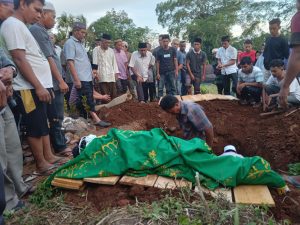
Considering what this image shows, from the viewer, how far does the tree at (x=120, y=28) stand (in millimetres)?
28484

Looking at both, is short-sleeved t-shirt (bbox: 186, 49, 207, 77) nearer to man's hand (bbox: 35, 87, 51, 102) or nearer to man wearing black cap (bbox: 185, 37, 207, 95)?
man wearing black cap (bbox: 185, 37, 207, 95)

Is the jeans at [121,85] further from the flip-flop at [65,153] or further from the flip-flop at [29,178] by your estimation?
the flip-flop at [29,178]

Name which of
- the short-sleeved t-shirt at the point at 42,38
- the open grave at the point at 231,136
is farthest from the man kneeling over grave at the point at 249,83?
the short-sleeved t-shirt at the point at 42,38

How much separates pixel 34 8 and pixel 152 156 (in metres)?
1.89

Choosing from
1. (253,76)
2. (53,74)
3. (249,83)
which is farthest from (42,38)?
(253,76)

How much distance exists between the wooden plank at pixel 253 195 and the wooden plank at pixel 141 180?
0.68 m

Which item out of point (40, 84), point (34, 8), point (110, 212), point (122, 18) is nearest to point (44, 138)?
point (40, 84)

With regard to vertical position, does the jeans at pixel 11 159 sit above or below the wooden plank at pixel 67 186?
above

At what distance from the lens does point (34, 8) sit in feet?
10.6

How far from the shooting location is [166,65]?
28.3 ft

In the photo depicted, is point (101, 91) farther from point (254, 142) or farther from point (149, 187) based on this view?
point (149, 187)

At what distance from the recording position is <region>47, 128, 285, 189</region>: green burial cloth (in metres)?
2.67

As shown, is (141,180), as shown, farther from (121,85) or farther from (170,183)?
(121,85)

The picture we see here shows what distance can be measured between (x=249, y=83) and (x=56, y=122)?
470cm
